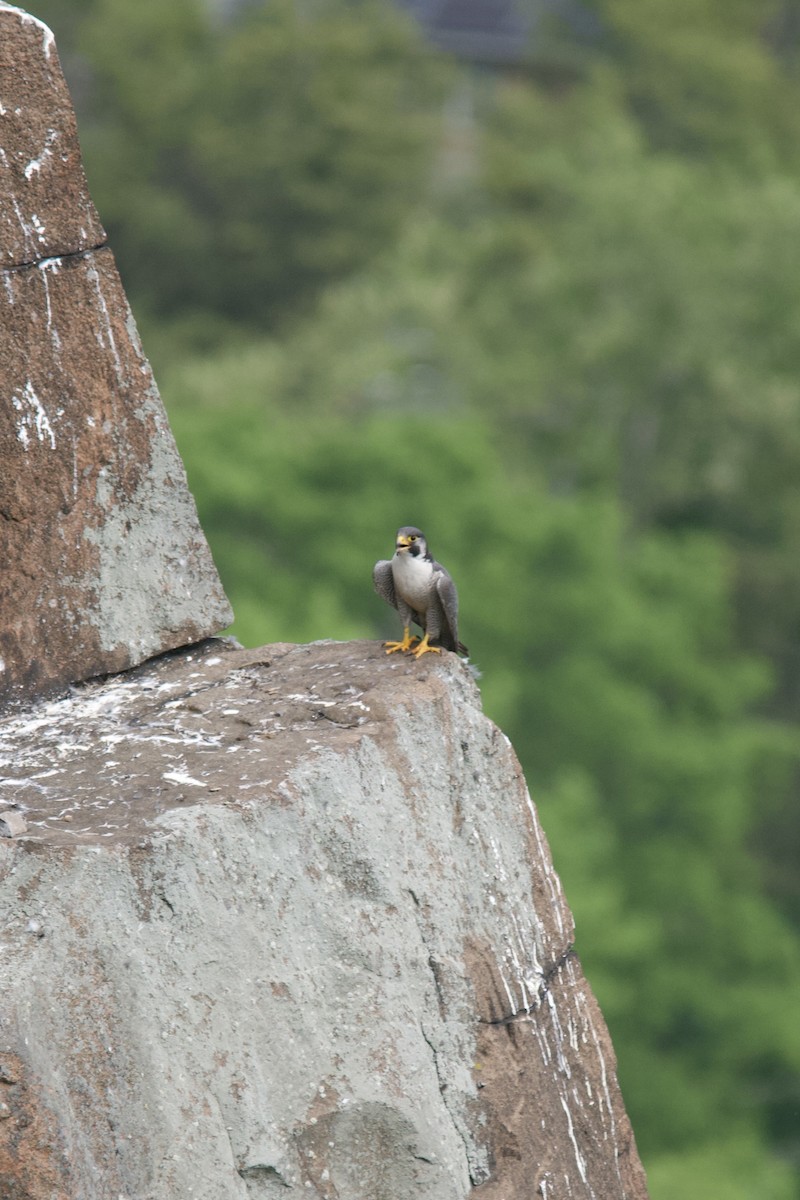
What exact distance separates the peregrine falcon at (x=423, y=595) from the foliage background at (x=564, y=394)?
1182cm

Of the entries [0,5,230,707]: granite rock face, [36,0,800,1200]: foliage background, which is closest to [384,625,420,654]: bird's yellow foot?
[0,5,230,707]: granite rock face

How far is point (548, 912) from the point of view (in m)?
6.82

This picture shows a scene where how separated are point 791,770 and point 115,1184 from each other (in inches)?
877

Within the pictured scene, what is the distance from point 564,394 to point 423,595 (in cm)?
2403

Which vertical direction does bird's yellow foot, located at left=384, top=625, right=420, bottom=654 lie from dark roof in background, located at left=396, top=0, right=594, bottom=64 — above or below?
below

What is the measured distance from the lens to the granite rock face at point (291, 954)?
18.3 feet

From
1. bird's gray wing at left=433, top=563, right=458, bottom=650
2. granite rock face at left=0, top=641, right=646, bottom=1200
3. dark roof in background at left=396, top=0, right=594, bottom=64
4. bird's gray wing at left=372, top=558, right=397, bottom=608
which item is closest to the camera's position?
granite rock face at left=0, top=641, right=646, bottom=1200

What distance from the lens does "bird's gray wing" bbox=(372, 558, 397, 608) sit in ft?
23.5

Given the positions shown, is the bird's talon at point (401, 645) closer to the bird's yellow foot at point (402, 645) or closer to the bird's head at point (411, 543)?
the bird's yellow foot at point (402, 645)

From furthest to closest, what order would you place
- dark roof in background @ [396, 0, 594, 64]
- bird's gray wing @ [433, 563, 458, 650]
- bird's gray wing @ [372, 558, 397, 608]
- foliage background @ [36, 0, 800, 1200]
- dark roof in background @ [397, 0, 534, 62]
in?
dark roof in background @ [397, 0, 534, 62] < dark roof in background @ [396, 0, 594, 64] < foliage background @ [36, 0, 800, 1200] < bird's gray wing @ [372, 558, 397, 608] < bird's gray wing @ [433, 563, 458, 650]

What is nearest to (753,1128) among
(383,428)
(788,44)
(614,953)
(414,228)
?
(614,953)

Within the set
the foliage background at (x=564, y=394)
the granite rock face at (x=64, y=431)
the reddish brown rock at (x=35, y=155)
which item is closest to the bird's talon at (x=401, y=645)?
the granite rock face at (x=64, y=431)

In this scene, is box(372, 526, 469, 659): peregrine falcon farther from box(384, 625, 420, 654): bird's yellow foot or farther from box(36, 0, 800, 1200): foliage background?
box(36, 0, 800, 1200): foliage background

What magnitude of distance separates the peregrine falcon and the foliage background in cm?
1182
